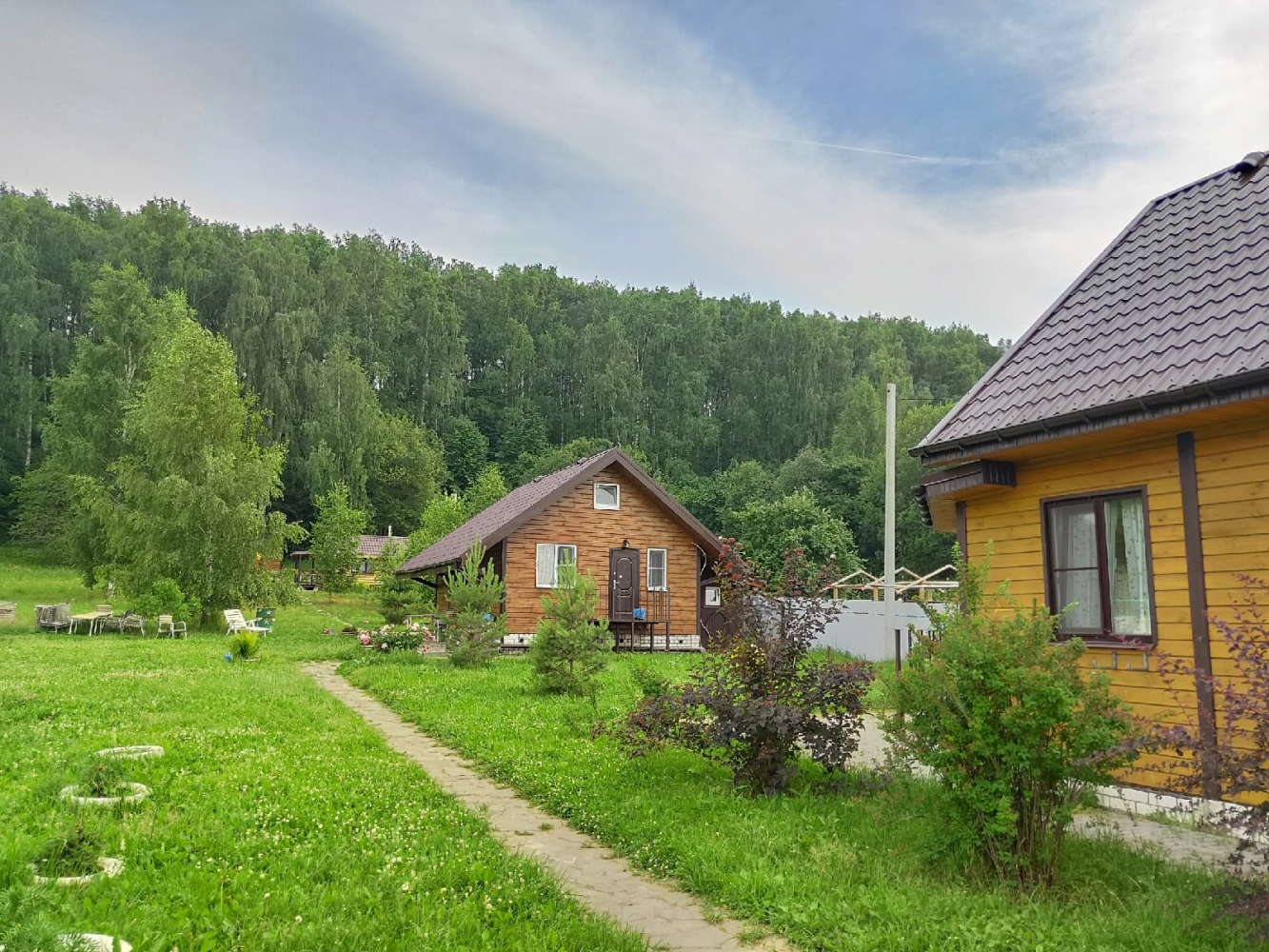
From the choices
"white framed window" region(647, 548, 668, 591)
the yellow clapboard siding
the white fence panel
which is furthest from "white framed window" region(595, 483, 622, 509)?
the yellow clapboard siding

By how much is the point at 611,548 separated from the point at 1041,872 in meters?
20.5

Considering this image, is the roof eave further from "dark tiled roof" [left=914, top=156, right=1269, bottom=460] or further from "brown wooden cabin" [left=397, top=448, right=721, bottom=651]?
"brown wooden cabin" [left=397, top=448, right=721, bottom=651]

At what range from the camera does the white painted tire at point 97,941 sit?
3148mm

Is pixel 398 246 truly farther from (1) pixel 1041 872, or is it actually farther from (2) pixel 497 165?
(1) pixel 1041 872

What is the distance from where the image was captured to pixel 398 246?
69375 millimetres

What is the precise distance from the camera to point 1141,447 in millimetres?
7109

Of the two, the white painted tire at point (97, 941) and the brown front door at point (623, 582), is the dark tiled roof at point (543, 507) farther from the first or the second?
the white painted tire at point (97, 941)

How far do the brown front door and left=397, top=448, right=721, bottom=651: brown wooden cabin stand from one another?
3 centimetres

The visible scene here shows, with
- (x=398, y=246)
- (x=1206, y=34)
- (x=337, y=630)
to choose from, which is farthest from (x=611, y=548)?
(x=398, y=246)

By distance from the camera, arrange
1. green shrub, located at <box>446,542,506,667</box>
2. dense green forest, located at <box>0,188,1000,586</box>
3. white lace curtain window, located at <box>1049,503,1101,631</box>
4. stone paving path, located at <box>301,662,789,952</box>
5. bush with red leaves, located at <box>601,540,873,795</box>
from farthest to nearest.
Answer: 1. dense green forest, located at <box>0,188,1000,586</box>
2. green shrub, located at <box>446,542,506,667</box>
3. white lace curtain window, located at <box>1049,503,1101,631</box>
4. bush with red leaves, located at <box>601,540,873,795</box>
5. stone paving path, located at <box>301,662,789,952</box>

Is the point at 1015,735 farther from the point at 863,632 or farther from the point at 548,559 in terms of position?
the point at 548,559

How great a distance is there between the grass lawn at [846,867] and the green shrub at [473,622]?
7944mm

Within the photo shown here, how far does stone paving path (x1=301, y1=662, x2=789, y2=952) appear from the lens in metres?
4.51

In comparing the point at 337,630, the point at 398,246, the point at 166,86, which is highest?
the point at 398,246
